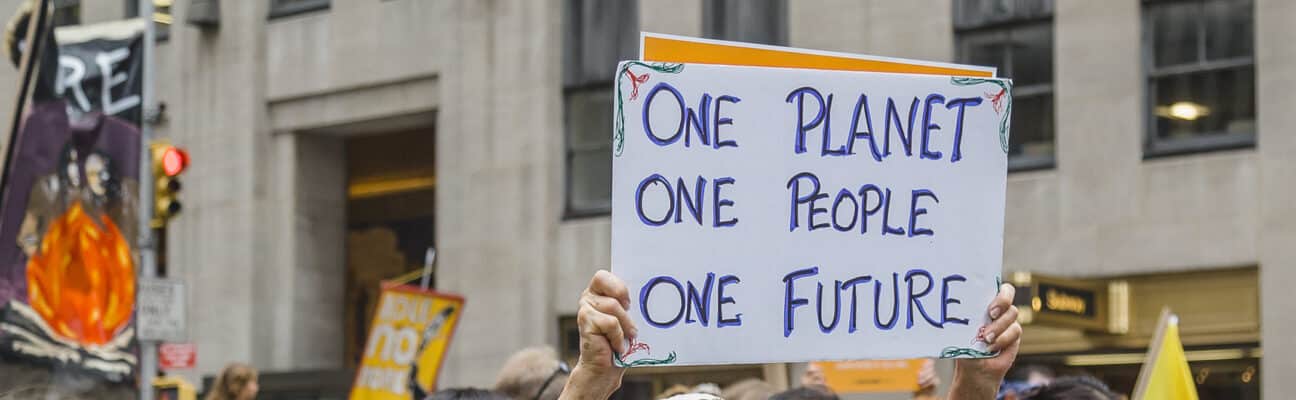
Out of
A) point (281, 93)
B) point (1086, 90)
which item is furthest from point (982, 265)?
point (281, 93)

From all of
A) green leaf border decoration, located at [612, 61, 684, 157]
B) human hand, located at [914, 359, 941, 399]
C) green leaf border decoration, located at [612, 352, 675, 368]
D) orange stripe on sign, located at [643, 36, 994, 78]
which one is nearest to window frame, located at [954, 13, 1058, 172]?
human hand, located at [914, 359, 941, 399]

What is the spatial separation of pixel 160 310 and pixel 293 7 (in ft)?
23.1

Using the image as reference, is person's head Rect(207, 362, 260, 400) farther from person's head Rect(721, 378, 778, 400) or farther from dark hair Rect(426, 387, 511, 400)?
dark hair Rect(426, 387, 511, 400)

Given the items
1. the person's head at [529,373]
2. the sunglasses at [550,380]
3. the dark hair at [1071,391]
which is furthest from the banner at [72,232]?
the dark hair at [1071,391]

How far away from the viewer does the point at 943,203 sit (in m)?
4.97

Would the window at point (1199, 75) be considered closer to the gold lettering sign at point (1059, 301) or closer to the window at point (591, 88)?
the gold lettering sign at point (1059, 301)

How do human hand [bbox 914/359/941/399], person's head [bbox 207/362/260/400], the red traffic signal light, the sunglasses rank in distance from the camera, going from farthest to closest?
the red traffic signal light
human hand [bbox 914/359/941/399]
person's head [bbox 207/362/260/400]
the sunglasses

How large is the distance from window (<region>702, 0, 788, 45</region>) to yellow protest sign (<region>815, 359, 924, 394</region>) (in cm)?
865

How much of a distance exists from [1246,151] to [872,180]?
13704 millimetres

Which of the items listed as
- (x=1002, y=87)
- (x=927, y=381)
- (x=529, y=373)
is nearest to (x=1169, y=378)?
(x=529, y=373)

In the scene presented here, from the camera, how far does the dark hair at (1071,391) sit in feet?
21.2

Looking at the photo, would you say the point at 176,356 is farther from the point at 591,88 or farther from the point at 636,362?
the point at 636,362

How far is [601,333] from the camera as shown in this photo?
175 inches

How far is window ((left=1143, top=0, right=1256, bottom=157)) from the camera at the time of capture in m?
18.1
